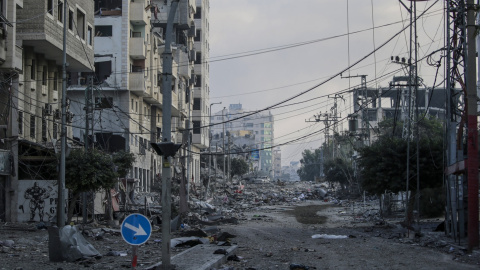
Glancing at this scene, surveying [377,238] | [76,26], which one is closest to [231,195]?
[76,26]

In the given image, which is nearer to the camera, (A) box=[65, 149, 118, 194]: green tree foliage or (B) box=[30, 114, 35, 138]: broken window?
(A) box=[65, 149, 118, 194]: green tree foliage

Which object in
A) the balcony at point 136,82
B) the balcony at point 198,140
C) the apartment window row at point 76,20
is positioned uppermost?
the apartment window row at point 76,20

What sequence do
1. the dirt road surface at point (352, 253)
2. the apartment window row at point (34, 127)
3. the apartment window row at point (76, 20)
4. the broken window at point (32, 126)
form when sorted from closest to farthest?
1. the dirt road surface at point (352, 253)
2. the apartment window row at point (76, 20)
3. the apartment window row at point (34, 127)
4. the broken window at point (32, 126)

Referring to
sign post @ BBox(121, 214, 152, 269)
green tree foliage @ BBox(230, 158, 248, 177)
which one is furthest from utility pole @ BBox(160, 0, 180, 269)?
green tree foliage @ BBox(230, 158, 248, 177)

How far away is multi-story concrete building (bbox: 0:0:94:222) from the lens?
31.3 meters

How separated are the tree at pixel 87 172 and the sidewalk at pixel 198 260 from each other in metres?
12.4

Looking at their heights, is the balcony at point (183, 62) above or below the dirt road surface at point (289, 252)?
above

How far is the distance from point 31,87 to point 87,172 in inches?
259

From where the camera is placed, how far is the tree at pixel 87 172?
31.3m

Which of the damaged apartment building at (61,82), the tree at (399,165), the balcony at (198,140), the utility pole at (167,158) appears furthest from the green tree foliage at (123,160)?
the balcony at (198,140)

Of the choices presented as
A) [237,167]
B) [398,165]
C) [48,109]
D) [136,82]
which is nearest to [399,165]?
[398,165]

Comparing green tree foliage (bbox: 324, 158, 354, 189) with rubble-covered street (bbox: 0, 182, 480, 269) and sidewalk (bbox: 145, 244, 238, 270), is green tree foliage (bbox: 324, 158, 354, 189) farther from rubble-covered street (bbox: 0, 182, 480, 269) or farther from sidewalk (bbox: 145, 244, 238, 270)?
sidewalk (bbox: 145, 244, 238, 270)

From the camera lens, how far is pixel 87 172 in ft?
102

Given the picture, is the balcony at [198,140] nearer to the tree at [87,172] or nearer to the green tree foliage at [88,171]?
the tree at [87,172]
